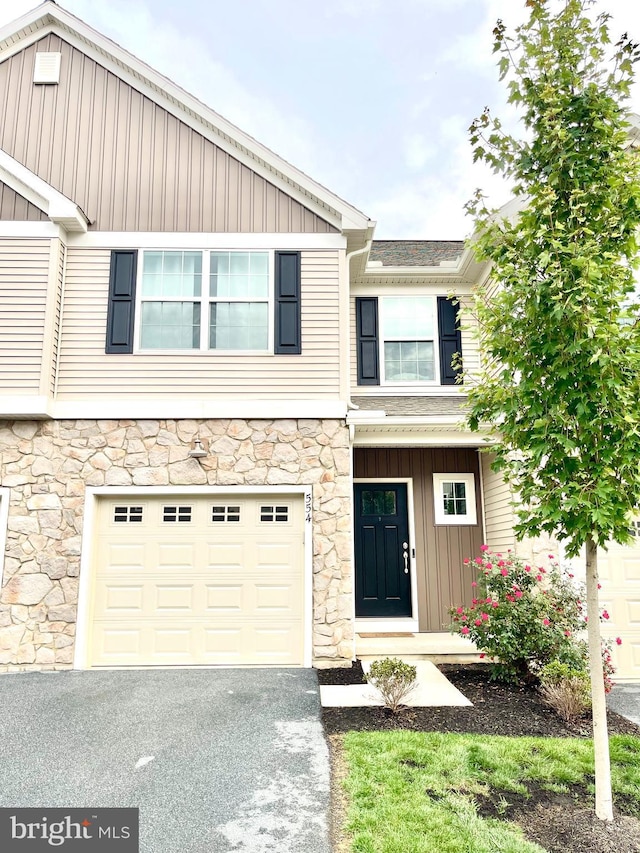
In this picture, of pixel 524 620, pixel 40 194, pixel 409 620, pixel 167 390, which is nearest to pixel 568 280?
pixel 524 620

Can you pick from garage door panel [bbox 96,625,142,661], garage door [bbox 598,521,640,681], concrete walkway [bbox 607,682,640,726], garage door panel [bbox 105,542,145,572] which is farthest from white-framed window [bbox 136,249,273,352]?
concrete walkway [bbox 607,682,640,726]

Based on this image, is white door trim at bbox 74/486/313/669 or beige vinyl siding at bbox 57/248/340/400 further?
beige vinyl siding at bbox 57/248/340/400

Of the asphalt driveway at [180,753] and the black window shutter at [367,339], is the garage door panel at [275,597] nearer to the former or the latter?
the asphalt driveway at [180,753]

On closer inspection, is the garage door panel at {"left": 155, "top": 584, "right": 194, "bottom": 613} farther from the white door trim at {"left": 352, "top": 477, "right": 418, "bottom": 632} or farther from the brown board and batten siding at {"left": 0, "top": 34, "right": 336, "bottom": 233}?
the brown board and batten siding at {"left": 0, "top": 34, "right": 336, "bottom": 233}

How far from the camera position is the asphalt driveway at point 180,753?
10.8ft

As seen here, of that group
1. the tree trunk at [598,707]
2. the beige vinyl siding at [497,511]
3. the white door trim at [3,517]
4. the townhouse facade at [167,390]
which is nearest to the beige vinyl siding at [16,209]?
the townhouse facade at [167,390]

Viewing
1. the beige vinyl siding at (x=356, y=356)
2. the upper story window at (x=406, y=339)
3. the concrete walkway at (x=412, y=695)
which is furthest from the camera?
the upper story window at (x=406, y=339)

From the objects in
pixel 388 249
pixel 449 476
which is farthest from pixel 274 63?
pixel 449 476

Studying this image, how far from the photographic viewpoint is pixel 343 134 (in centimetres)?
4047

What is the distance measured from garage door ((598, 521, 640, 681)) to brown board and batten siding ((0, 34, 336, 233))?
5.52 metres

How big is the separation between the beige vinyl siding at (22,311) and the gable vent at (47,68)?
2.34 metres

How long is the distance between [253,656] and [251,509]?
1713 millimetres

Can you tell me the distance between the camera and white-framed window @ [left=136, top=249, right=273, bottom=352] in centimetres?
730

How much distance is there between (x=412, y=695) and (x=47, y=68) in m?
8.93
